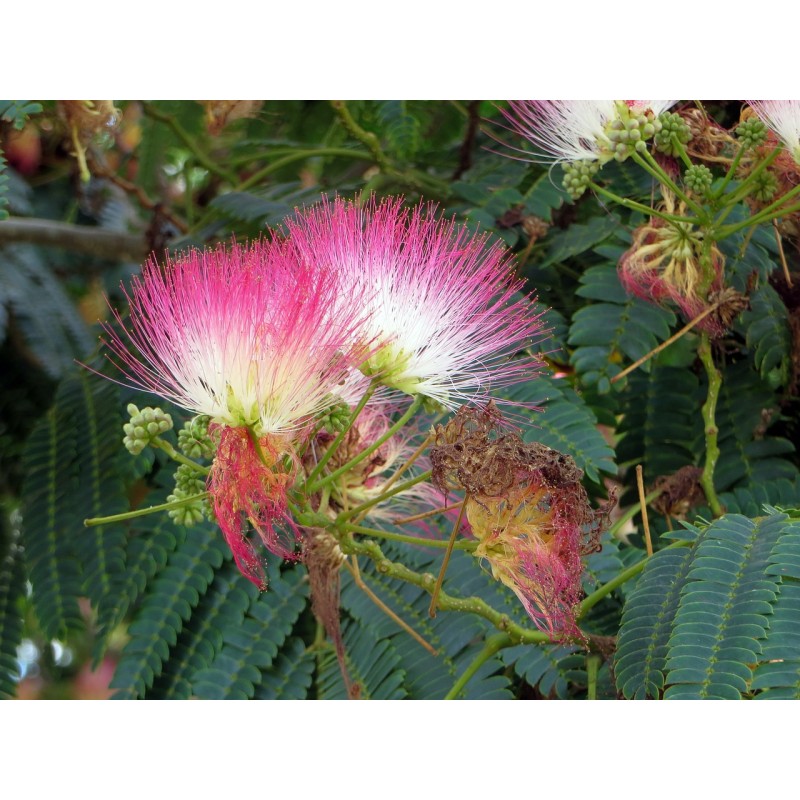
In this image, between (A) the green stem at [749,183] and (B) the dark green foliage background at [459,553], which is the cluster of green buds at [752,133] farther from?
(B) the dark green foliage background at [459,553]

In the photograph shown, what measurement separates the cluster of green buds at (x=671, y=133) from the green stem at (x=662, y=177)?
3 centimetres

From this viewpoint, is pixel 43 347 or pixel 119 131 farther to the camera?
pixel 119 131

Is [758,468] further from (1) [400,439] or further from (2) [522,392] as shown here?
(1) [400,439]

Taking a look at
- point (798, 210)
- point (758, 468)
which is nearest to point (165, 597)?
point (758, 468)

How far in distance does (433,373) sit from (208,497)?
0.29m

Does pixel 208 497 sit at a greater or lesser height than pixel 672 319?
lesser

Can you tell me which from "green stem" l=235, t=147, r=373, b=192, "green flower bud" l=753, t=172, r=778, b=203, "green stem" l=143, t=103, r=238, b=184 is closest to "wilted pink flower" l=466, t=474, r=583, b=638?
"green flower bud" l=753, t=172, r=778, b=203

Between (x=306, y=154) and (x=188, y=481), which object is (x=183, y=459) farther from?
(x=306, y=154)

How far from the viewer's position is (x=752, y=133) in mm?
1483

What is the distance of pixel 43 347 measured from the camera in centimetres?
208

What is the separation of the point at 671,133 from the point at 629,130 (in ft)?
0.35

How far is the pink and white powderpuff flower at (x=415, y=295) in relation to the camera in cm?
112

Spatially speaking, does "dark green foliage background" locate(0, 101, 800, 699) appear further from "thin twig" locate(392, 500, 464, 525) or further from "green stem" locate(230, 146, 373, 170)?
"thin twig" locate(392, 500, 464, 525)

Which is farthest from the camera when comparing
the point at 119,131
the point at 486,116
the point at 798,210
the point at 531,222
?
the point at 119,131
